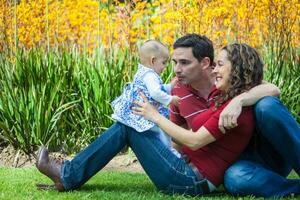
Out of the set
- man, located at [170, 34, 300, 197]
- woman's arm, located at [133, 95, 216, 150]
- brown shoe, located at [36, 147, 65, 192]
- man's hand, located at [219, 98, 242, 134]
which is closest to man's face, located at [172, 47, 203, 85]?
man, located at [170, 34, 300, 197]

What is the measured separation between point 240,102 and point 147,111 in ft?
1.96

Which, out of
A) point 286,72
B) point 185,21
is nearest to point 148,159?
point 185,21

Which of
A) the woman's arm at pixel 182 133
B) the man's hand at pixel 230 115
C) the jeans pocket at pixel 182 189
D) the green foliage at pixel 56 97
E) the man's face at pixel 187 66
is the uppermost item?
the man's face at pixel 187 66

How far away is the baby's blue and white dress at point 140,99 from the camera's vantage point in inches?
174

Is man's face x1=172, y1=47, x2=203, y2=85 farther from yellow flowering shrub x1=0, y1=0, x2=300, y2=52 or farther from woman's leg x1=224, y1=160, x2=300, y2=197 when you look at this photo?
yellow flowering shrub x1=0, y1=0, x2=300, y2=52

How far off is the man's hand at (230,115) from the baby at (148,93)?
1.63 ft

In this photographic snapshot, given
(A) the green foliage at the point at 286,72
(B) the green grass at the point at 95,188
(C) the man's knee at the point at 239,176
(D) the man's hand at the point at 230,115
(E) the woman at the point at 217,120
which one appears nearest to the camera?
(D) the man's hand at the point at 230,115

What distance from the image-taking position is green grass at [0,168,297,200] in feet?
14.8

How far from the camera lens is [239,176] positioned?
14.1ft

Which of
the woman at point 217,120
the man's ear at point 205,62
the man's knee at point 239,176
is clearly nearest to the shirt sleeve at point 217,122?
the woman at point 217,120

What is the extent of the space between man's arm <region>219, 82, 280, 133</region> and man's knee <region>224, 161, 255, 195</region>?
318mm

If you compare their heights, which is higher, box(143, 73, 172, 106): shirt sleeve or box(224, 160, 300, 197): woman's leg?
box(143, 73, 172, 106): shirt sleeve

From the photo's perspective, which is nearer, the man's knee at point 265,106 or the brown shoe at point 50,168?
the man's knee at point 265,106

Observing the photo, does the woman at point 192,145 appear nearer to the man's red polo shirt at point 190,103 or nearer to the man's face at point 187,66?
the man's face at point 187,66
